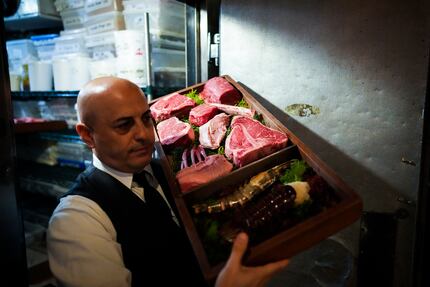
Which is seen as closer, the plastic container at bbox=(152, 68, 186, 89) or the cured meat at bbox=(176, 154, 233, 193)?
the cured meat at bbox=(176, 154, 233, 193)

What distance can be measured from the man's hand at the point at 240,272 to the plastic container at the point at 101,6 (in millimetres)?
2804

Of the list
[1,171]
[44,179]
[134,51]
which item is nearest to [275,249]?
[1,171]

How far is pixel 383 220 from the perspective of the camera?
2.01 meters

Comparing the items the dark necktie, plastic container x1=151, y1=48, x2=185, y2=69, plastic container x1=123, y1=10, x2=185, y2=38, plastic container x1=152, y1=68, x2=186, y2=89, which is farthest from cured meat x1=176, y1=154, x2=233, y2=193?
plastic container x1=123, y1=10, x2=185, y2=38

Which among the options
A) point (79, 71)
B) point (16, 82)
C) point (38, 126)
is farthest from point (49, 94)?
point (16, 82)

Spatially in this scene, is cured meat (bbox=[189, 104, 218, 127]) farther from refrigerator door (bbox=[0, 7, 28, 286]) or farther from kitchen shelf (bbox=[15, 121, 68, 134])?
kitchen shelf (bbox=[15, 121, 68, 134])

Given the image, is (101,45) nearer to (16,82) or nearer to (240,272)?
(16,82)

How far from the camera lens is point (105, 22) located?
9.82 feet

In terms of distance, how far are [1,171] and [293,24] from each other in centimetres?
→ 205

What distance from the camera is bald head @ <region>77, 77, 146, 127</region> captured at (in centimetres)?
133

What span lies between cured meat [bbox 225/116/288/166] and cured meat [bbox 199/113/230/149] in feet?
0.29

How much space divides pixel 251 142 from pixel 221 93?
2.00ft

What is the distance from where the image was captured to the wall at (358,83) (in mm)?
1857

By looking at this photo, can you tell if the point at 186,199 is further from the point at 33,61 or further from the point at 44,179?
the point at 33,61
